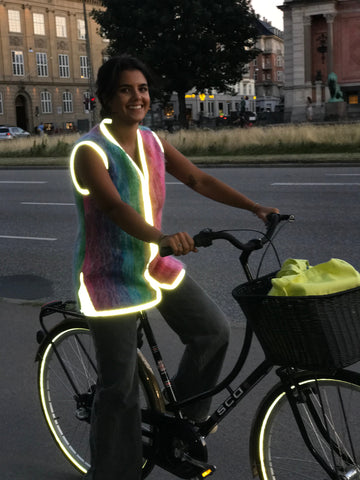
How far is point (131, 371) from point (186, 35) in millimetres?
40708

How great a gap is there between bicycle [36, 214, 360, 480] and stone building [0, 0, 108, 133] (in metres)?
66.7

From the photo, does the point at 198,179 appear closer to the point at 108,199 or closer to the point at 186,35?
the point at 108,199

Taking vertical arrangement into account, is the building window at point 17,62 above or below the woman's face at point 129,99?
above

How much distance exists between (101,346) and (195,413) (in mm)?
524

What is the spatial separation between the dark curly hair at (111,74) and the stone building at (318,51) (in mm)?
49532

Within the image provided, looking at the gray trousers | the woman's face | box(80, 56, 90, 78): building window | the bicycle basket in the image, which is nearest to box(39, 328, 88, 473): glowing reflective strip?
the gray trousers

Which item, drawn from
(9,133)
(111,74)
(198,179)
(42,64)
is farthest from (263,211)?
(42,64)

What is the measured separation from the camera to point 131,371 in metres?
2.62

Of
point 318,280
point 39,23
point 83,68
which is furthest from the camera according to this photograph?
point 83,68

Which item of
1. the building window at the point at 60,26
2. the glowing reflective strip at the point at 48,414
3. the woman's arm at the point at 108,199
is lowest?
the glowing reflective strip at the point at 48,414

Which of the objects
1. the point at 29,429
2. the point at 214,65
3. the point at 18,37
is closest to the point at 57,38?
the point at 18,37

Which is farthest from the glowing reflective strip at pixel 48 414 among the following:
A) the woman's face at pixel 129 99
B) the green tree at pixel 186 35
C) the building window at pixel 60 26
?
the building window at pixel 60 26

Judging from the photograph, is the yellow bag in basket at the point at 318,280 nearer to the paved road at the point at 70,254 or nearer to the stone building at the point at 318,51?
the paved road at the point at 70,254

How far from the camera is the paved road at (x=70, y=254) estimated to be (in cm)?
350
